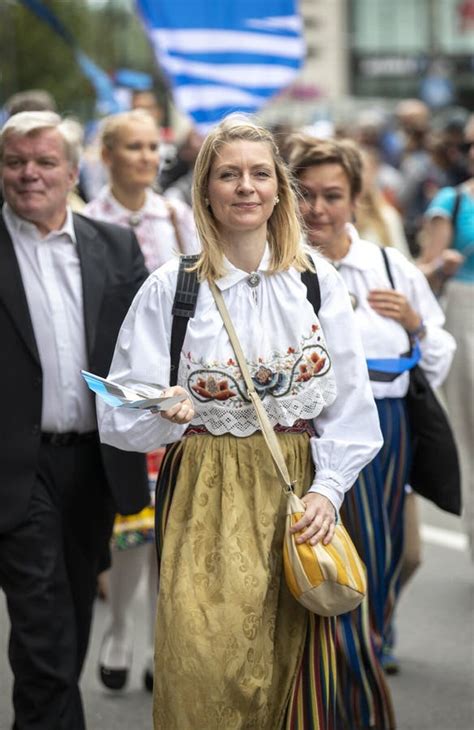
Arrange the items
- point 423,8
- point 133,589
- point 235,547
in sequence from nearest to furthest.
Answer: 1. point 235,547
2. point 133,589
3. point 423,8

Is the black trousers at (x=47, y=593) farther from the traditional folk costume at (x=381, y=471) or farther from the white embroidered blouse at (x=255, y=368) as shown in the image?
the traditional folk costume at (x=381, y=471)

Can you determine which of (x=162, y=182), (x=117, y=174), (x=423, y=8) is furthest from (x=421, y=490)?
(x=423, y=8)

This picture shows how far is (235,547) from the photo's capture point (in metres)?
3.86

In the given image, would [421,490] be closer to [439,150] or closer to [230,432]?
[230,432]

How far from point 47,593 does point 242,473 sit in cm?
94

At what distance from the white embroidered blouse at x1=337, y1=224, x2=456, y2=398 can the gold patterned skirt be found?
101 cm

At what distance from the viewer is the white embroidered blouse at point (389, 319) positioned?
4.97 meters

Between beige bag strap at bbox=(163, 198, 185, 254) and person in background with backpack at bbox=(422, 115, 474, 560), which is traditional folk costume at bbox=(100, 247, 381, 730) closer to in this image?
beige bag strap at bbox=(163, 198, 185, 254)

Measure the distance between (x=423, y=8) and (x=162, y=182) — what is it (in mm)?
71735

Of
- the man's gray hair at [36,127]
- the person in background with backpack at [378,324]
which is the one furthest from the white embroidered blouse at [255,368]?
the man's gray hair at [36,127]

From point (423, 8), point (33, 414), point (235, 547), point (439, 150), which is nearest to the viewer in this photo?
point (235, 547)

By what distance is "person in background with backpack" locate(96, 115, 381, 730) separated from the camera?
3824mm

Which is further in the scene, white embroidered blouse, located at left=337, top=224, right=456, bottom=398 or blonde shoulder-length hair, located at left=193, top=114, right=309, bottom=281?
white embroidered blouse, located at left=337, top=224, right=456, bottom=398

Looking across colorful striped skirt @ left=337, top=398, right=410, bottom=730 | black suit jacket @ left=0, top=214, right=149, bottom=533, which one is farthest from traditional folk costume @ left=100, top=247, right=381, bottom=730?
black suit jacket @ left=0, top=214, right=149, bottom=533
